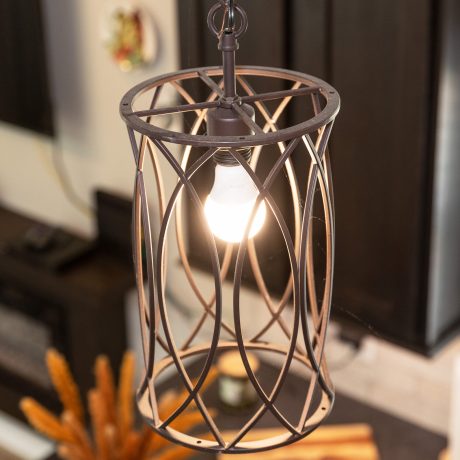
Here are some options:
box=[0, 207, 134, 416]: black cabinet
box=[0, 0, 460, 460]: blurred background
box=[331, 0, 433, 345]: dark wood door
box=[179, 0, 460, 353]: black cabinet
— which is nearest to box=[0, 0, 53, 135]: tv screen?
box=[0, 0, 460, 460]: blurred background

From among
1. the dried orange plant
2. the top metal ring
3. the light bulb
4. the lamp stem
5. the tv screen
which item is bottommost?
the dried orange plant

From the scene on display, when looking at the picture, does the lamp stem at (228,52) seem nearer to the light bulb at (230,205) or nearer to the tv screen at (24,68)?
the light bulb at (230,205)

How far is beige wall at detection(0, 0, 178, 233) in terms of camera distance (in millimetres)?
2959

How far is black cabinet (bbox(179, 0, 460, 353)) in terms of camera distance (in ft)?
6.79

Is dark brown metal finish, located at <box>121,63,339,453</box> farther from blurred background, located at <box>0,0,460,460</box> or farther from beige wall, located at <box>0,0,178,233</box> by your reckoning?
beige wall, located at <box>0,0,178,233</box>

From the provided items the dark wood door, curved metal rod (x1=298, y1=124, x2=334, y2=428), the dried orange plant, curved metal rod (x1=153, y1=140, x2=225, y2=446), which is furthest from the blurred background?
curved metal rod (x1=153, y1=140, x2=225, y2=446)

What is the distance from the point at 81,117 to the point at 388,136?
50.2 inches

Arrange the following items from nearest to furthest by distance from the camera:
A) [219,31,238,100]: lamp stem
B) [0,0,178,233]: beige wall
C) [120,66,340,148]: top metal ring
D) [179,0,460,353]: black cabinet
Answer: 1. [120,66,340,148]: top metal ring
2. [219,31,238,100]: lamp stem
3. [179,0,460,353]: black cabinet
4. [0,0,178,233]: beige wall

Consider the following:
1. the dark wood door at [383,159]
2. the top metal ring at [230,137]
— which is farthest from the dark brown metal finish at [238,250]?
the dark wood door at [383,159]

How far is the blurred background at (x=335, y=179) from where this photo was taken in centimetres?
213

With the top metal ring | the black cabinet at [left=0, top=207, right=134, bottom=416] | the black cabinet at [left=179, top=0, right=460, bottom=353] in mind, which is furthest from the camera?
the black cabinet at [left=0, top=207, right=134, bottom=416]

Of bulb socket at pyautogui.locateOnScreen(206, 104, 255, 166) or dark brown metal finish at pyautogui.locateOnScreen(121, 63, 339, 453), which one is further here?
bulb socket at pyautogui.locateOnScreen(206, 104, 255, 166)

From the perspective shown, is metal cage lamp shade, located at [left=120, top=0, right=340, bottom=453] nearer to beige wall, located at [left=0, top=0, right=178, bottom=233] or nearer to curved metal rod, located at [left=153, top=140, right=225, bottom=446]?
curved metal rod, located at [left=153, top=140, right=225, bottom=446]

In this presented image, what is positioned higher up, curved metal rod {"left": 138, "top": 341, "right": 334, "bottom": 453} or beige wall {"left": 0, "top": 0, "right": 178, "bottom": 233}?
curved metal rod {"left": 138, "top": 341, "right": 334, "bottom": 453}
